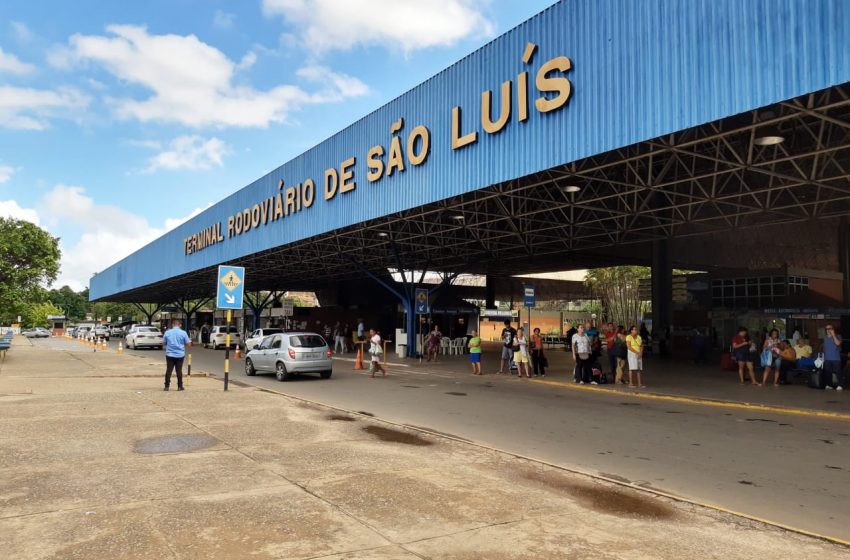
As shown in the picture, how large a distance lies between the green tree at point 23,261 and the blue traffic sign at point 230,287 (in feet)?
64.6

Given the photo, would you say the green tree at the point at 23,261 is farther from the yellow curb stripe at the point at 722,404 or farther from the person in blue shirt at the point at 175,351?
the yellow curb stripe at the point at 722,404

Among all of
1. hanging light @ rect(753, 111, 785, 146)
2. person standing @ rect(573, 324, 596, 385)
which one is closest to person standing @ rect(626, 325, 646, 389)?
person standing @ rect(573, 324, 596, 385)

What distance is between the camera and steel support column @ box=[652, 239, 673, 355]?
3045 cm

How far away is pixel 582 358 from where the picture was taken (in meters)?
17.7

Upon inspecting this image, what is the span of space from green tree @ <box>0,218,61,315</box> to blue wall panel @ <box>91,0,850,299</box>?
20.0 meters

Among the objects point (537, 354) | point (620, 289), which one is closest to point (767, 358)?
point (537, 354)

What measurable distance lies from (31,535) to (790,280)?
103 ft

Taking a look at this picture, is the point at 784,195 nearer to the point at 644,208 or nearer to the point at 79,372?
the point at 644,208

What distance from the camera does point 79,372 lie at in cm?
2038

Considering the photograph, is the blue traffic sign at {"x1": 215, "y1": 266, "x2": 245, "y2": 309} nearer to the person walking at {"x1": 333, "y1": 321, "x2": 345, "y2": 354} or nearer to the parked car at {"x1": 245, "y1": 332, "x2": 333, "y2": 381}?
the parked car at {"x1": 245, "y1": 332, "x2": 333, "y2": 381}

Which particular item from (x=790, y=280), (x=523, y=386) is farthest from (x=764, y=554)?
(x=790, y=280)

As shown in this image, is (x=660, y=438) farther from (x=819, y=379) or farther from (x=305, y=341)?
(x=305, y=341)

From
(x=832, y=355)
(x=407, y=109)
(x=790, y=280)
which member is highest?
(x=407, y=109)

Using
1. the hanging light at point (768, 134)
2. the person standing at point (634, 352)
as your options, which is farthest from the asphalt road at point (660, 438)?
the hanging light at point (768, 134)
